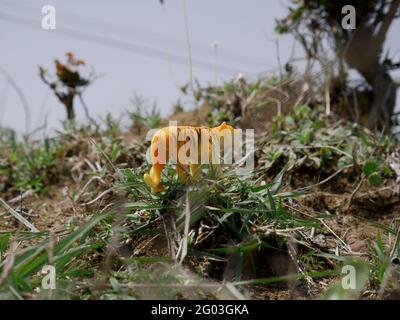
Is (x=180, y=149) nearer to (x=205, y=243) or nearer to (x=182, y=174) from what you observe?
(x=182, y=174)

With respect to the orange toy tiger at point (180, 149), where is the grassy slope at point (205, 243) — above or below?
below

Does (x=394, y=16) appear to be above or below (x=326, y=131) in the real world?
above

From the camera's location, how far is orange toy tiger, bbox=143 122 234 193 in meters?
1.51

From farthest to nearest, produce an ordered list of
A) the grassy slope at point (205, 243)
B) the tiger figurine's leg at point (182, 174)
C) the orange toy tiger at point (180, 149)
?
the tiger figurine's leg at point (182, 174), the orange toy tiger at point (180, 149), the grassy slope at point (205, 243)

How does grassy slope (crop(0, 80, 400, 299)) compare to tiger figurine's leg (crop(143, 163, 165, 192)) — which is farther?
tiger figurine's leg (crop(143, 163, 165, 192))

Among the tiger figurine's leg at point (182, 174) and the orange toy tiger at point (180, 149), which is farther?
the tiger figurine's leg at point (182, 174)

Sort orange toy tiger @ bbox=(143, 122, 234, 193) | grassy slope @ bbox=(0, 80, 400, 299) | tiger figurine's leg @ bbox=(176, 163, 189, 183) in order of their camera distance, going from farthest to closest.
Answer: tiger figurine's leg @ bbox=(176, 163, 189, 183) < orange toy tiger @ bbox=(143, 122, 234, 193) < grassy slope @ bbox=(0, 80, 400, 299)

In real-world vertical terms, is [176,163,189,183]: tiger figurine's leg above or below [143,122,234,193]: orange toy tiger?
below

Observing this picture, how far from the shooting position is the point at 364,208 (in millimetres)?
2381

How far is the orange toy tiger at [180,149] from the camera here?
4.96ft

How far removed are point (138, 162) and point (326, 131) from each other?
1.18 metres

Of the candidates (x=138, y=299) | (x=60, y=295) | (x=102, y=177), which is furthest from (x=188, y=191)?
(x=102, y=177)

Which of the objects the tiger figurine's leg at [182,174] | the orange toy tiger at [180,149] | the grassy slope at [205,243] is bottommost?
the grassy slope at [205,243]

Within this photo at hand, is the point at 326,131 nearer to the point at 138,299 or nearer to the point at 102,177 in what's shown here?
the point at 102,177
